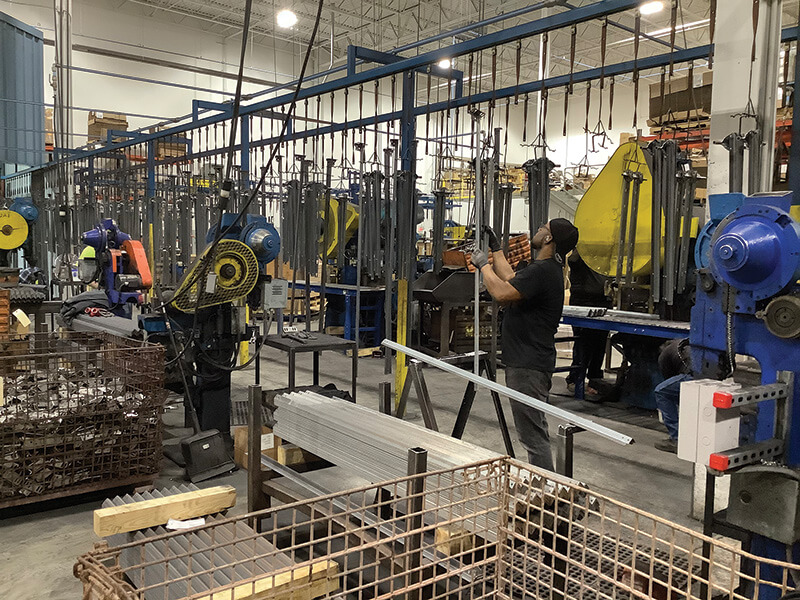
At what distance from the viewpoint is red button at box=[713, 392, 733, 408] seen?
1858 mm

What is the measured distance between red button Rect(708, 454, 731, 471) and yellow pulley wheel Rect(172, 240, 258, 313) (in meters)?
3.24

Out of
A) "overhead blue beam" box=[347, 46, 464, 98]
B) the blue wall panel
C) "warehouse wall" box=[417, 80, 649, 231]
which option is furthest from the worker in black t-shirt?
"warehouse wall" box=[417, 80, 649, 231]

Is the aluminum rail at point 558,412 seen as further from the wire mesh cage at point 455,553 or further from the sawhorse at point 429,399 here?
the wire mesh cage at point 455,553

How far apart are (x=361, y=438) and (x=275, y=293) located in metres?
1.98

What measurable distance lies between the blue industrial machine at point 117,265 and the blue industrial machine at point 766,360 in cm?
516

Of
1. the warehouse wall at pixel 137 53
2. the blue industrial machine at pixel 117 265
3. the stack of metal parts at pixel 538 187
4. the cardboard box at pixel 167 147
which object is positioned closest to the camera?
the stack of metal parts at pixel 538 187

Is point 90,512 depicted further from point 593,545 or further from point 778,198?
point 778,198

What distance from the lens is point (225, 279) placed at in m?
4.36

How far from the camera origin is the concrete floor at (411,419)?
9.35ft

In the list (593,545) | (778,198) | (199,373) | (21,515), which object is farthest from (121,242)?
(778,198)

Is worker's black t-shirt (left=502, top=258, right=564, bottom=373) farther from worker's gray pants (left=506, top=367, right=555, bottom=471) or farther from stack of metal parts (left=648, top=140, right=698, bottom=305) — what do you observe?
stack of metal parts (left=648, top=140, right=698, bottom=305)

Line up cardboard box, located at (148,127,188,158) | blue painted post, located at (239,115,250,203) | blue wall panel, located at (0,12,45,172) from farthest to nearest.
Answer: cardboard box, located at (148,127,188,158)
blue painted post, located at (239,115,250,203)
blue wall panel, located at (0,12,45,172)

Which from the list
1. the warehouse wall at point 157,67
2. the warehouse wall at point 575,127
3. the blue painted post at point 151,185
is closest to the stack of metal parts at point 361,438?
the blue painted post at point 151,185

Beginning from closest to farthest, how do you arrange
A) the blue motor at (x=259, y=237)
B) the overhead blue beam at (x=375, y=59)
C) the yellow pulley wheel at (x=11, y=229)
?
the blue motor at (x=259, y=237), the overhead blue beam at (x=375, y=59), the yellow pulley wheel at (x=11, y=229)
